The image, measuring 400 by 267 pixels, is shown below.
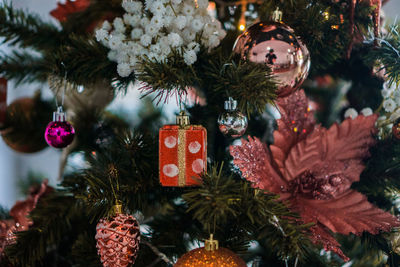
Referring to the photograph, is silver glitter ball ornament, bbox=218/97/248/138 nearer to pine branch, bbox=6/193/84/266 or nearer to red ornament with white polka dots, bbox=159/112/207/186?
red ornament with white polka dots, bbox=159/112/207/186

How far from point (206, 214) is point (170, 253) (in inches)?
7.8

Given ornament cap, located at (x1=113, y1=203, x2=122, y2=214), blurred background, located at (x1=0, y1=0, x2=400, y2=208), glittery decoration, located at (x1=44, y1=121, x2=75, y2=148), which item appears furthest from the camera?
blurred background, located at (x1=0, y1=0, x2=400, y2=208)

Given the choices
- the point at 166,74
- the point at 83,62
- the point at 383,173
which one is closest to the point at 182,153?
the point at 166,74

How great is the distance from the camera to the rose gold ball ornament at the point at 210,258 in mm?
410

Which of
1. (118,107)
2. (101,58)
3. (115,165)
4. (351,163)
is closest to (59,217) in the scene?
(115,165)

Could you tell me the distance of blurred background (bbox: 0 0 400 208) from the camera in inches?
37.4

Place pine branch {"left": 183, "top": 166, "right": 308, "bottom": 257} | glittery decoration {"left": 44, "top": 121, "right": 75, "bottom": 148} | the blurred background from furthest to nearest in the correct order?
the blurred background, glittery decoration {"left": 44, "top": 121, "right": 75, "bottom": 148}, pine branch {"left": 183, "top": 166, "right": 308, "bottom": 257}

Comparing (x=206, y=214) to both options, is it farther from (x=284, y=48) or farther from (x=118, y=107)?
(x=118, y=107)

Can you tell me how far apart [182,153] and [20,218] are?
1.31 ft

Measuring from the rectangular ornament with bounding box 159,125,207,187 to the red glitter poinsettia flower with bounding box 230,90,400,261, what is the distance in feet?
0.18

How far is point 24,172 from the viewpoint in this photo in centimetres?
109

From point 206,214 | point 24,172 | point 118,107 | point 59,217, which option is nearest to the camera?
point 206,214

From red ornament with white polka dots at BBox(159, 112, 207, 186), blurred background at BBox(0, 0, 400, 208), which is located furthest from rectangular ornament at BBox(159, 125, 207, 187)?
blurred background at BBox(0, 0, 400, 208)

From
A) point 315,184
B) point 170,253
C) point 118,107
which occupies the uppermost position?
point 118,107
